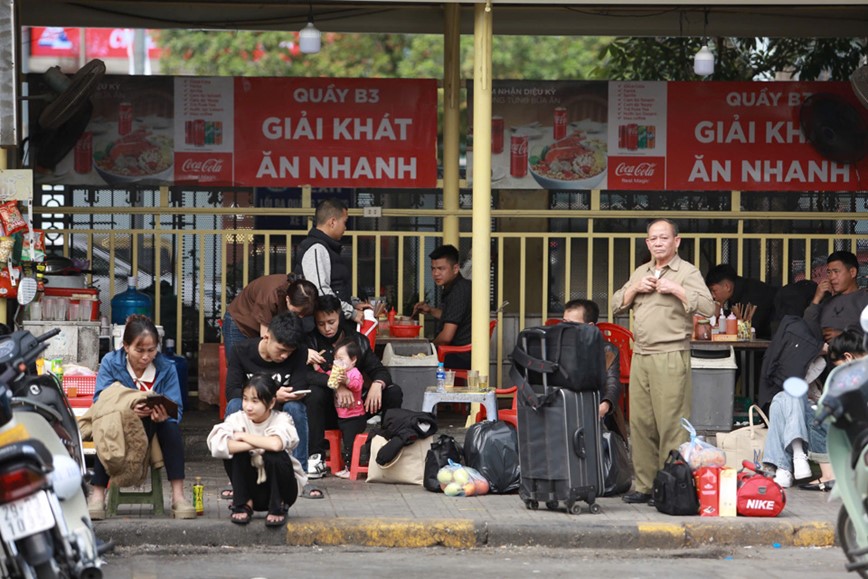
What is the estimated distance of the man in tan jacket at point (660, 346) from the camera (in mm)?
9023

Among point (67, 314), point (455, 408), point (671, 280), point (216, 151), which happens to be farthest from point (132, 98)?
point (671, 280)

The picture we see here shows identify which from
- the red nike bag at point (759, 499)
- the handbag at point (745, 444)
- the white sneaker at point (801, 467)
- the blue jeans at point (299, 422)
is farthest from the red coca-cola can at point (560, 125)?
the red nike bag at point (759, 499)

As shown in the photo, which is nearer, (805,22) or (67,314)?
(67,314)

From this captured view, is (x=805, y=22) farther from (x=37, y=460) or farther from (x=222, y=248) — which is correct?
(x=37, y=460)

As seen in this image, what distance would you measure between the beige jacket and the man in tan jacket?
310 cm

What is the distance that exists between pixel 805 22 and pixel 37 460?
961cm

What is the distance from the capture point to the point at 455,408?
40.8ft

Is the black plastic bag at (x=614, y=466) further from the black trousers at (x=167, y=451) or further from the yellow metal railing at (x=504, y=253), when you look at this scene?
the yellow metal railing at (x=504, y=253)

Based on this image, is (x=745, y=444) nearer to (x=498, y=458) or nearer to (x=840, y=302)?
(x=840, y=302)

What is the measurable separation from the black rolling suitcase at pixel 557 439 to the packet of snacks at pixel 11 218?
3.49 m

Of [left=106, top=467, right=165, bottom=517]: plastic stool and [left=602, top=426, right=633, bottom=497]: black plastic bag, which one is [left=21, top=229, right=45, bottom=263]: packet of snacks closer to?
[left=106, top=467, right=165, bottom=517]: plastic stool

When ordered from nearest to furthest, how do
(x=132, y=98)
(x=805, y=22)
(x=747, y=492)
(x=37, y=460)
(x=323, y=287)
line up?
1. (x=37, y=460)
2. (x=747, y=492)
3. (x=323, y=287)
4. (x=132, y=98)
5. (x=805, y=22)

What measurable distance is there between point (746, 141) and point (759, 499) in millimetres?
4886

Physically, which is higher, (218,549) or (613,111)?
(613,111)
